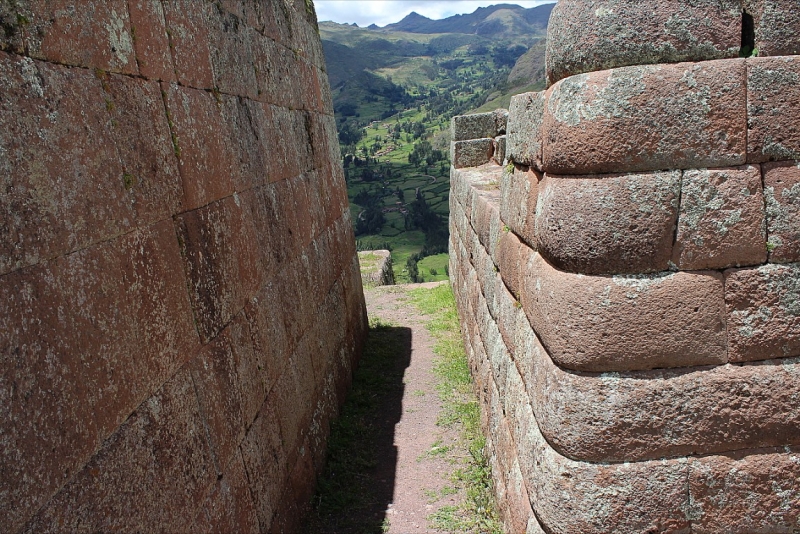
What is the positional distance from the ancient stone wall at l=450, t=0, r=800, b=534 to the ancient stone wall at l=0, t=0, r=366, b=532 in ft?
5.78

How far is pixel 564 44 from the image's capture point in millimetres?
2346

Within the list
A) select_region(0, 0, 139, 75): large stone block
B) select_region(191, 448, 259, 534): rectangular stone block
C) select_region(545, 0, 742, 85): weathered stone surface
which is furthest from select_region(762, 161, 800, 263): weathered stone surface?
select_region(191, 448, 259, 534): rectangular stone block

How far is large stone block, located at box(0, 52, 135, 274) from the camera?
170 cm

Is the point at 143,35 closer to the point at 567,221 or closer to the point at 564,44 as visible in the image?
the point at 564,44

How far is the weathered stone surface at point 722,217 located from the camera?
2.19 m

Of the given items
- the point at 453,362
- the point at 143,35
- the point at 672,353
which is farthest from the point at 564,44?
the point at 453,362

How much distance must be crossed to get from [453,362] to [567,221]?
546 centimetres

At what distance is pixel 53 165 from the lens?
6.23 ft

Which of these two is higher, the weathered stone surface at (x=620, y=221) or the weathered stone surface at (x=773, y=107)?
the weathered stone surface at (x=773, y=107)

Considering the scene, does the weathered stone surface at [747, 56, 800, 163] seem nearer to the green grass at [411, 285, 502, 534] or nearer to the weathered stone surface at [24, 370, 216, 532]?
the weathered stone surface at [24, 370, 216, 532]

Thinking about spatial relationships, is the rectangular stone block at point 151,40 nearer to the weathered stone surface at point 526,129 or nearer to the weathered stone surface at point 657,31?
the weathered stone surface at point 526,129

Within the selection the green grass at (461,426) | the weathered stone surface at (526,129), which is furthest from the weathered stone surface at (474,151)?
the weathered stone surface at (526,129)

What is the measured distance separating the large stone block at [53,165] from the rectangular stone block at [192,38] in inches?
35.5

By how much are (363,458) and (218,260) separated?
2.99 metres
